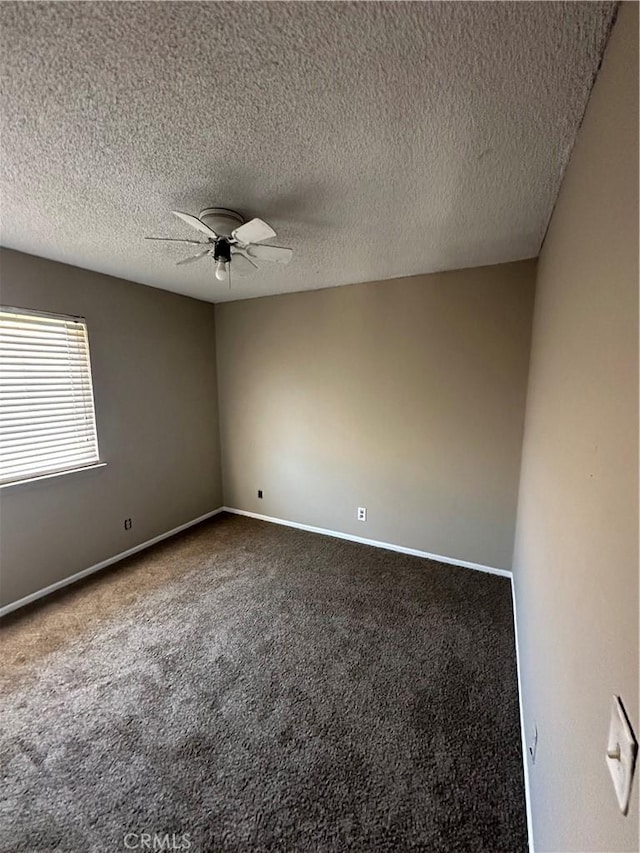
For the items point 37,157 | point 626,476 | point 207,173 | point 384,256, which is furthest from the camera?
point 384,256

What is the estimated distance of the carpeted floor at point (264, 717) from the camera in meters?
1.33

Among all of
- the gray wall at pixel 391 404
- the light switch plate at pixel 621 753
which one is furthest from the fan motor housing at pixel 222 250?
the light switch plate at pixel 621 753

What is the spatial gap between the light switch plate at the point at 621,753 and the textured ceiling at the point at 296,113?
150 centimetres

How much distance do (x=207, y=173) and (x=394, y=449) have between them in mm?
2449

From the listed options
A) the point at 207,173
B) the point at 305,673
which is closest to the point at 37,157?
the point at 207,173

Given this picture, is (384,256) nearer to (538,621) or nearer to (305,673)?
(538,621)

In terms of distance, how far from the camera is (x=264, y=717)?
1740 mm

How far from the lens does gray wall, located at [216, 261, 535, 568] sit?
282 cm

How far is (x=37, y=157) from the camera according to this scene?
146cm

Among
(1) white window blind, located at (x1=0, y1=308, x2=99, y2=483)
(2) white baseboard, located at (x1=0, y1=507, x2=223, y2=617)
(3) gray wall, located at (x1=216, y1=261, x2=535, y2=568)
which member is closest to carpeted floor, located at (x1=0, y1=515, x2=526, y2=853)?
(2) white baseboard, located at (x1=0, y1=507, x2=223, y2=617)

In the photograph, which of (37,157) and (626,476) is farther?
(37,157)

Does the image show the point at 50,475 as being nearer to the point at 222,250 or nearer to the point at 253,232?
the point at 222,250

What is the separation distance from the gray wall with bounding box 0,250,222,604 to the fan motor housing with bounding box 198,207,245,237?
5.11 feet

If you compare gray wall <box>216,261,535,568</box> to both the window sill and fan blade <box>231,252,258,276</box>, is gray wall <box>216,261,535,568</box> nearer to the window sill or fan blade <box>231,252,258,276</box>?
fan blade <box>231,252,258,276</box>
